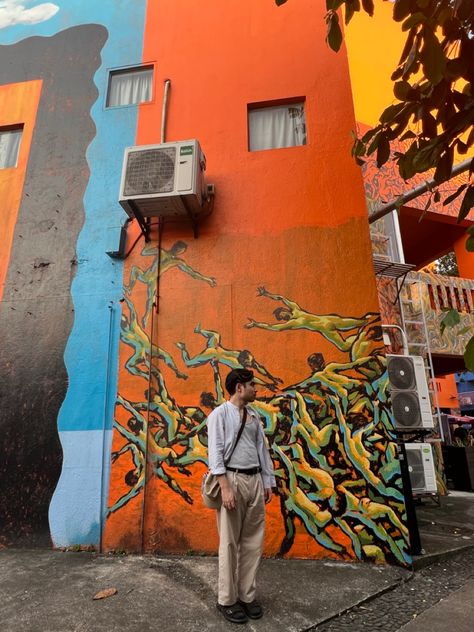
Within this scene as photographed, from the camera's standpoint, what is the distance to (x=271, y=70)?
6094 millimetres

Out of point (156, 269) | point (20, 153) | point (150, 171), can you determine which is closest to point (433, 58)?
point (150, 171)

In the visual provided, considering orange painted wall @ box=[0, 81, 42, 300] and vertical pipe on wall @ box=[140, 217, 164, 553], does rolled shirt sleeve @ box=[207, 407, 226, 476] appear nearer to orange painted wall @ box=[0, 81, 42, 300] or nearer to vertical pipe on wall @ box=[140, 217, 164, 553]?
vertical pipe on wall @ box=[140, 217, 164, 553]

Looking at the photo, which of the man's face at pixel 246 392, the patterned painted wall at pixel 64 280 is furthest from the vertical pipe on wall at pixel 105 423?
the man's face at pixel 246 392

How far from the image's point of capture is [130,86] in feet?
21.5

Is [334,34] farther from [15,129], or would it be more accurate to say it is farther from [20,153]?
[15,129]

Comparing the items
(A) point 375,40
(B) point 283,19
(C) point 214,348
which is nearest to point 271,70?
(B) point 283,19

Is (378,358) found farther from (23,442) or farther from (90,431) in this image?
(23,442)

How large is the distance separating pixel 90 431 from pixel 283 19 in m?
6.11

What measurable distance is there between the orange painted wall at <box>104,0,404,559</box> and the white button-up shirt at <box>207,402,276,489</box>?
4.03 feet

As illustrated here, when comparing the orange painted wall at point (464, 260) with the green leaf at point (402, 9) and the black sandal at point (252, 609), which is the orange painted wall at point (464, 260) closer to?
the green leaf at point (402, 9)

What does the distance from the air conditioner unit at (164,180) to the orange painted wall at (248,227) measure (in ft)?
1.12

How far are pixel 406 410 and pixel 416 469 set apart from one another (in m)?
1.51

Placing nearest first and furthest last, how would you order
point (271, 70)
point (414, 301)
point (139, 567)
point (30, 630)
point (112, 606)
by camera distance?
point (30, 630) → point (112, 606) → point (139, 567) → point (271, 70) → point (414, 301)

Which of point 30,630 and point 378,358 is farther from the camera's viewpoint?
point 378,358
